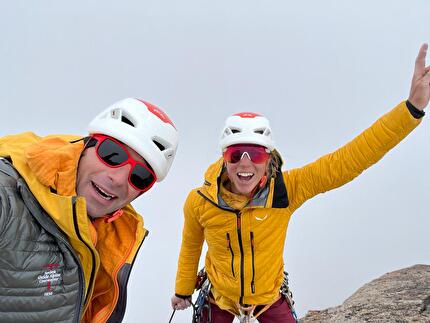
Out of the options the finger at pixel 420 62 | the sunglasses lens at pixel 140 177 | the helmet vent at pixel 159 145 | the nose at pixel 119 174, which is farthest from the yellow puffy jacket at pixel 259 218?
the nose at pixel 119 174

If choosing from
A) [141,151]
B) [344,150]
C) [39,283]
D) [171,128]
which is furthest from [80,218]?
[344,150]

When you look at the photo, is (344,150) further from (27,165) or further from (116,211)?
(27,165)

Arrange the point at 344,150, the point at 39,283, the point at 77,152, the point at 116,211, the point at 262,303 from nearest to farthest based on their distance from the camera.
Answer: the point at 39,283, the point at 77,152, the point at 116,211, the point at 344,150, the point at 262,303

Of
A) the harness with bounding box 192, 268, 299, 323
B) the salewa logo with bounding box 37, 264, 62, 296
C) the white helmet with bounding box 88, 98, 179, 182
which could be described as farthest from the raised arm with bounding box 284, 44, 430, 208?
the salewa logo with bounding box 37, 264, 62, 296

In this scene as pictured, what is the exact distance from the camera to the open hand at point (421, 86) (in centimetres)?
434

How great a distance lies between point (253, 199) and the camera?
4.96m

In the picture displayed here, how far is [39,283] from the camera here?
2.58 metres

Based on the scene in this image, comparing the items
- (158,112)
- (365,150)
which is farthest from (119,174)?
(365,150)

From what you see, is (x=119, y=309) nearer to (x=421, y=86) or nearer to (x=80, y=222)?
(x=80, y=222)

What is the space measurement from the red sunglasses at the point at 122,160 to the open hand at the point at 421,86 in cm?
319

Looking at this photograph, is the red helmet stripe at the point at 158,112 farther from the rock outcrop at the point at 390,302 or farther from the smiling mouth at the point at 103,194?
the rock outcrop at the point at 390,302

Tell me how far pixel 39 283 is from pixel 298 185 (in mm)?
3410

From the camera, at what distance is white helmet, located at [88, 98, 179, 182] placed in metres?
3.15

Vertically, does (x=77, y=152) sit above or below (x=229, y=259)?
above
